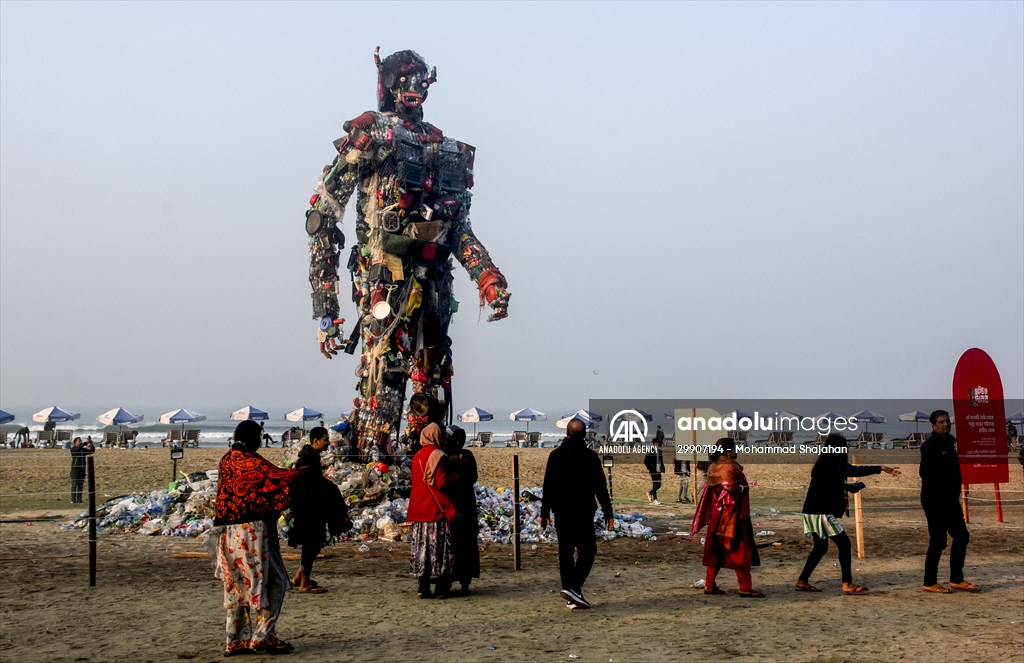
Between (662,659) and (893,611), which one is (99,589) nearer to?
(662,659)

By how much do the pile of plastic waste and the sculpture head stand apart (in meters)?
5.61

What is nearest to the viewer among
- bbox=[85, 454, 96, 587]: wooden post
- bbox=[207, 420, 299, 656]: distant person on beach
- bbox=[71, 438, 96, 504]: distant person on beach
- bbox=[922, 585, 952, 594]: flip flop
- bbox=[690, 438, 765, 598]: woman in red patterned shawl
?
bbox=[207, 420, 299, 656]: distant person on beach

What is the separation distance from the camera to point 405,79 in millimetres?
15781

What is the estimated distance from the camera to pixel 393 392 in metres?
15.5

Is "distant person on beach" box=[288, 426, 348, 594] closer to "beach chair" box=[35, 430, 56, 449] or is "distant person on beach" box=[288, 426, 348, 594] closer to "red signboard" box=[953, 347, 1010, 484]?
"red signboard" box=[953, 347, 1010, 484]

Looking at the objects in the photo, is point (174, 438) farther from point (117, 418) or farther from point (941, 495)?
point (941, 495)

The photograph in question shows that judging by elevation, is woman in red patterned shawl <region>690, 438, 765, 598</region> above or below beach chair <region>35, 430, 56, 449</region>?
below

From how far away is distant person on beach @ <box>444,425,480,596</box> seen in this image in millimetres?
9914

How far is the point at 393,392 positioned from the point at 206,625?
22.9 ft

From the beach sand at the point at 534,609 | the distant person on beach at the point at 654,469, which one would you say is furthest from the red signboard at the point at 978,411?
the distant person on beach at the point at 654,469

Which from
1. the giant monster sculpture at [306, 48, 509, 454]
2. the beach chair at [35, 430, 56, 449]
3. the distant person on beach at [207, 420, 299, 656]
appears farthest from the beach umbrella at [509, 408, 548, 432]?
the distant person on beach at [207, 420, 299, 656]

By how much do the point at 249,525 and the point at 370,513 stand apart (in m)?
7.88

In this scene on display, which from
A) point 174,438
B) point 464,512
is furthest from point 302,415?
point 464,512

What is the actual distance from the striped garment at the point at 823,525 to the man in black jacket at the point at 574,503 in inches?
84.8
